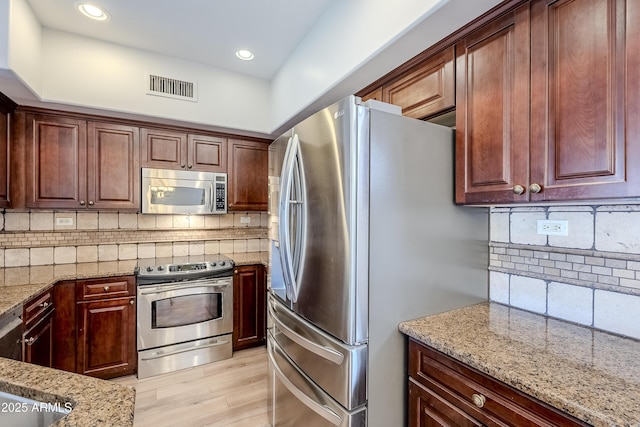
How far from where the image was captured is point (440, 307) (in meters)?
1.47

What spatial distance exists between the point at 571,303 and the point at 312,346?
47.1 inches

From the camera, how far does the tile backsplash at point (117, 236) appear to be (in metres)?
2.60

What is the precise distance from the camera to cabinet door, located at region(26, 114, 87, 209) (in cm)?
242

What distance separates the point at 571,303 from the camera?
1376 mm

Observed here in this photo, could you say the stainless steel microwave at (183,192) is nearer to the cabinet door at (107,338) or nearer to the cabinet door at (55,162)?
the cabinet door at (55,162)

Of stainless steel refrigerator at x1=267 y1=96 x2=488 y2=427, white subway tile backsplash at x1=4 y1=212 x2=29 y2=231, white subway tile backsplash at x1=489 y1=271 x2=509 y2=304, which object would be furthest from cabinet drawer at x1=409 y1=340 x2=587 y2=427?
white subway tile backsplash at x1=4 y1=212 x2=29 y2=231

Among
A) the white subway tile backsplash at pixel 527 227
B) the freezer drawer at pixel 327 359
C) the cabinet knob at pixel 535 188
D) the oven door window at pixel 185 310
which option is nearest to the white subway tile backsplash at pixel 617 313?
the white subway tile backsplash at pixel 527 227

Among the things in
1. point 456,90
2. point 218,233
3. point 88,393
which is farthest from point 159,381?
point 456,90

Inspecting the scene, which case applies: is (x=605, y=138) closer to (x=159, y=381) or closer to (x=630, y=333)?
(x=630, y=333)

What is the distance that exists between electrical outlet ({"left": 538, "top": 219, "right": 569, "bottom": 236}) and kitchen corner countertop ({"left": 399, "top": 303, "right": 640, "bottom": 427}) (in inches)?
16.0

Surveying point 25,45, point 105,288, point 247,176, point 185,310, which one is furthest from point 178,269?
point 25,45

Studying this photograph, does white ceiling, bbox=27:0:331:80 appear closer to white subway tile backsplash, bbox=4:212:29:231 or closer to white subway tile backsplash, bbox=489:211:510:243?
white subway tile backsplash, bbox=4:212:29:231

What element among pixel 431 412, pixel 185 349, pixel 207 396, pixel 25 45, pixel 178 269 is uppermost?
pixel 25 45

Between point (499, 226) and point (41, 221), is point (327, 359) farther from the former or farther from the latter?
point (41, 221)
